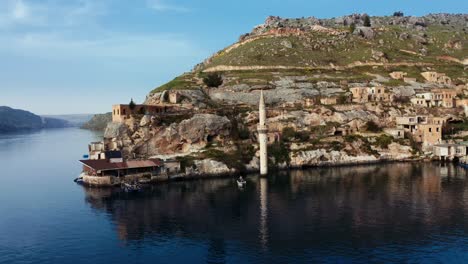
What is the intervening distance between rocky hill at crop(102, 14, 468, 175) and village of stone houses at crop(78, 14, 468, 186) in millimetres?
282

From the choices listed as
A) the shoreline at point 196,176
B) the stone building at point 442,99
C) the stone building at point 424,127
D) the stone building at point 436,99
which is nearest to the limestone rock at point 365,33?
the stone building at point 436,99

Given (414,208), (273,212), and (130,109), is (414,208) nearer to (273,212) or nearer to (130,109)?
(273,212)

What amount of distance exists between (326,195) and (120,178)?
40562 millimetres

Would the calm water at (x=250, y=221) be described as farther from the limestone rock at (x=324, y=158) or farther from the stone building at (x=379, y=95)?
the stone building at (x=379, y=95)

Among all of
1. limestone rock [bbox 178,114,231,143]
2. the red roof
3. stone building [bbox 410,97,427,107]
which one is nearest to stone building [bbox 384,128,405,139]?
stone building [bbox 410,97,427,107]

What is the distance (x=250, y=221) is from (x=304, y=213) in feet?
28.0

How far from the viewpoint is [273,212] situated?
6712cm

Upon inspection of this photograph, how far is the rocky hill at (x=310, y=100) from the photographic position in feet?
354

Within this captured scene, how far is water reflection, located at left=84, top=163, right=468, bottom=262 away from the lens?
53156 mm

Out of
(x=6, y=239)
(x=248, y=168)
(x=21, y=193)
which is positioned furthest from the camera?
(x=248, y=168)

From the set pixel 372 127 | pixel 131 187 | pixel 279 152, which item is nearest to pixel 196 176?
pixel 131 187

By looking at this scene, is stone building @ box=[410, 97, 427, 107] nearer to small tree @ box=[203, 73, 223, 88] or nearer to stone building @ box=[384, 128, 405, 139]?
stone building @ box=[384, 128, 405, 139]

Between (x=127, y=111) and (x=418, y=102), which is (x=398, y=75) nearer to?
(x=418, y=102)

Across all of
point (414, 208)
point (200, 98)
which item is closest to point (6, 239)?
point (414, 208)
